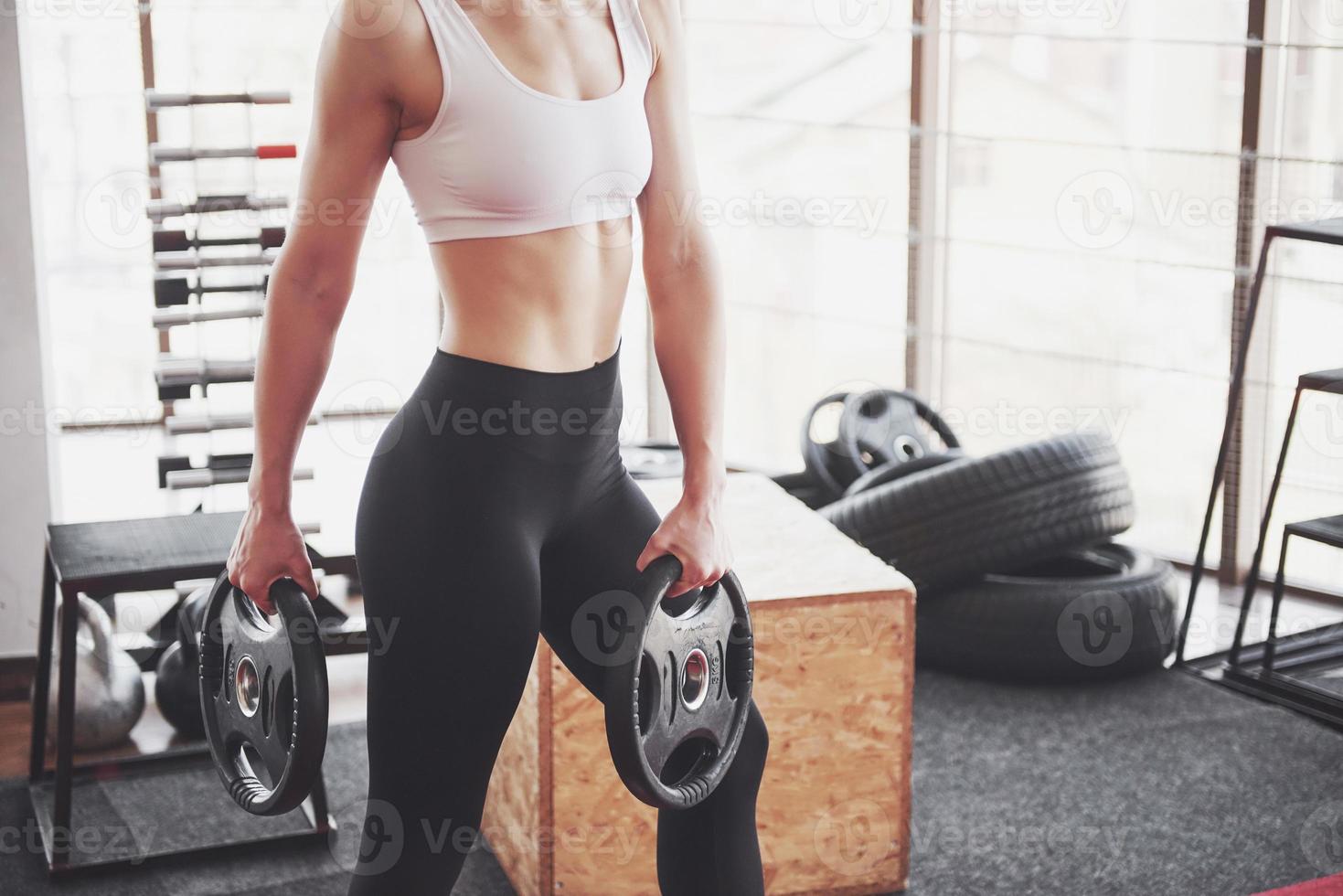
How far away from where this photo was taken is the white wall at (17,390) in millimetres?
2791

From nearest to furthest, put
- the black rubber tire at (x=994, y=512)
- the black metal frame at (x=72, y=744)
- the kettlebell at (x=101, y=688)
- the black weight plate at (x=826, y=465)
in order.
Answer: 1. the black metal frame at (x=72, y=744)
2. the kettlebell at (x=101, y=688)
3. the black rubber tire at (x=994, y=512)
4. the black weight plate at (x=826, y=465)

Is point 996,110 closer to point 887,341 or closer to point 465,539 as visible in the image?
point 887,341

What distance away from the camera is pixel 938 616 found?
3.08 m

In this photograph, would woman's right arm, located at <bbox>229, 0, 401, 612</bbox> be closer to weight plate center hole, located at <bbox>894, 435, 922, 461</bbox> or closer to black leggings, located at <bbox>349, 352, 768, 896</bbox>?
black leggings, located at <bbox>349, 352, 768, 896</bbox>

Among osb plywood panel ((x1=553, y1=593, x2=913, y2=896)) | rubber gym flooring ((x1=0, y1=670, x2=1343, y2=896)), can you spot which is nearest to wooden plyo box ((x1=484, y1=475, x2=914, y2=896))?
osb plywood panel ((x1=553, y1=593, x2=913, y2=896))

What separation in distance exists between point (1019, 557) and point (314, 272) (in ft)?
6.58

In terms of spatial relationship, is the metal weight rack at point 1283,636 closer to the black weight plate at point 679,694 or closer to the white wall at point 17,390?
the black weight plate at point 679,694

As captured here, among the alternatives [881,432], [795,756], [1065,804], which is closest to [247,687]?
[795,756]

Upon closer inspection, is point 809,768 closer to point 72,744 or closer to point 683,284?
point 683,284

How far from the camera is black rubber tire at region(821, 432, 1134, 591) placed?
2955 millimetres

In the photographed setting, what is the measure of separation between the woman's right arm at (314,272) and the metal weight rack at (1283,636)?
203 cm

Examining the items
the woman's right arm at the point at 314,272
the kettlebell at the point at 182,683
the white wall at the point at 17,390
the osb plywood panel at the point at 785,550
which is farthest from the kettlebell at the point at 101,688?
the woman's right arm at the point at 314,272

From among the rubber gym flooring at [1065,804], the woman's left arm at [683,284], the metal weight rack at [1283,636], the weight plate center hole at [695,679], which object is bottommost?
the rubber gym flooring at [1065,804]

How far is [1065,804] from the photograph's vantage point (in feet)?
8.23
